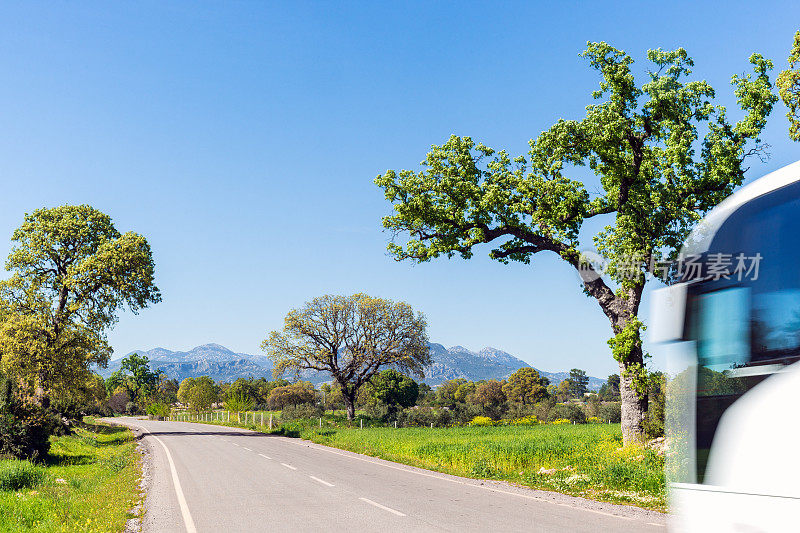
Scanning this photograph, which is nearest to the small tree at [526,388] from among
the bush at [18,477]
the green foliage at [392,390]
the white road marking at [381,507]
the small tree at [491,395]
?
the small tree at [491,395]

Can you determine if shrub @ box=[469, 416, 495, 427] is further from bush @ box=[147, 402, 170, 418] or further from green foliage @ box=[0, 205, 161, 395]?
bush @ box=[147, 402, 170, 418]

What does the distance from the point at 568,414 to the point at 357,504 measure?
57.0m

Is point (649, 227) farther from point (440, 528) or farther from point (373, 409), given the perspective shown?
point (373, 409)

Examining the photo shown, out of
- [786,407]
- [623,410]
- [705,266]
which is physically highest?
[705,266]

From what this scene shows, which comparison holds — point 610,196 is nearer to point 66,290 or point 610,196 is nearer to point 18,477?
point 18,477

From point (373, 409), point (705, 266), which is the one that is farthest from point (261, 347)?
point (705, 266)

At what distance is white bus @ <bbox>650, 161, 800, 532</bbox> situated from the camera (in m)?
4.01

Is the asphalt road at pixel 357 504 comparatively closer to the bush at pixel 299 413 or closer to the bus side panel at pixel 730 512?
the bus side panel at pixel 730 512

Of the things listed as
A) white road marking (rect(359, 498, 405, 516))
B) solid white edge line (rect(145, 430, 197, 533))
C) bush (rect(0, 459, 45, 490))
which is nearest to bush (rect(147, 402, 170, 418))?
solid white edge line (rect(145, 430, 197, 533))

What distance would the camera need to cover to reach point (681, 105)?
18.6 m

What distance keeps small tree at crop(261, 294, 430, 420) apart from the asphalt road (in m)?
38.7

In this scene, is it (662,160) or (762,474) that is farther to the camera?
(662,160)

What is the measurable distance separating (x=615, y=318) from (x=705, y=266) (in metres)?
15.4

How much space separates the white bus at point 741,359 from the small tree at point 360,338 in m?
53.3
